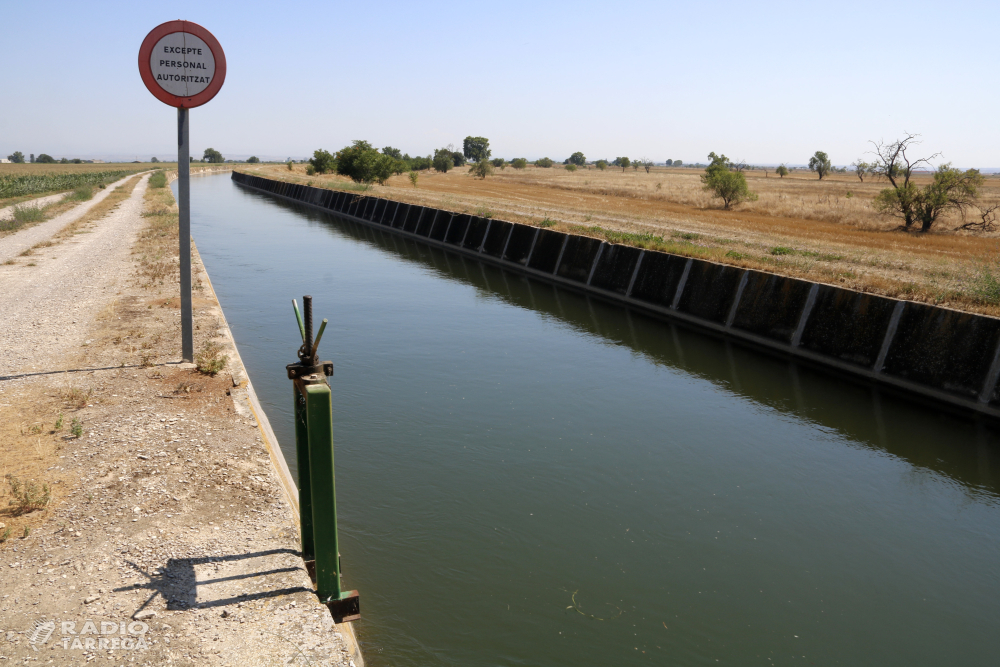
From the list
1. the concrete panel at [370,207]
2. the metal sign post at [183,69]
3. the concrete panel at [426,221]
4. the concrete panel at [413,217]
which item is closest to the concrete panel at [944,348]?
the metal sign post at [183,69]

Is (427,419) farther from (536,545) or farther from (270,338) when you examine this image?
(270,338)

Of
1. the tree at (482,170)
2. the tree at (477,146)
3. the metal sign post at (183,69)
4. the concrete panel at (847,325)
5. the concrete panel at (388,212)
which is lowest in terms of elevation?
the concrete panel at (847,325)

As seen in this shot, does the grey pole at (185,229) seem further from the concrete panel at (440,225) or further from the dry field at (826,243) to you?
the concrete panel at (440,225)

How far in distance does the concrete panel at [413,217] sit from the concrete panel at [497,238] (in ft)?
25.4

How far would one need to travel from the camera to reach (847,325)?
13.4 metres

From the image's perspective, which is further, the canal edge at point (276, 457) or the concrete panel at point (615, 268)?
the concrete panel at point (615, 268)

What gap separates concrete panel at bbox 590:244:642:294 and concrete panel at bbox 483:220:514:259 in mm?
6032

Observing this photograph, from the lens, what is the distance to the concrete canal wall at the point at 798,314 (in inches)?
454

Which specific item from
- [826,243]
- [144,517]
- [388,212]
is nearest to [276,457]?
[144,517]

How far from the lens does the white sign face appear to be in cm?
804

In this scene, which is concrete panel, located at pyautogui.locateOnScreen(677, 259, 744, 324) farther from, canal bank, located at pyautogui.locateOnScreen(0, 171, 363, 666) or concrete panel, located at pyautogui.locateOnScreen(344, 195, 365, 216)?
concrete panel, located at pyautogui.locateOnScreen(344, 195, 365, 216)

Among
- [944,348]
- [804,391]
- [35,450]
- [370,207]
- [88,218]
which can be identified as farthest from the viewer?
[370,207]

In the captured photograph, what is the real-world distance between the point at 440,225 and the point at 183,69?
910 inches

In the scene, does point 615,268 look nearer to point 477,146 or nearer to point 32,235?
point 32,235
